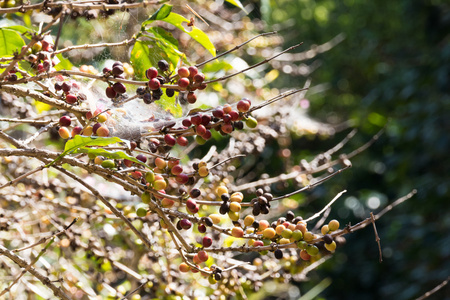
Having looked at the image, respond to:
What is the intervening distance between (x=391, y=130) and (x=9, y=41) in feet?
15.5

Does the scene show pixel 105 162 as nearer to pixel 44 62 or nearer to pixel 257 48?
pixel 44 62

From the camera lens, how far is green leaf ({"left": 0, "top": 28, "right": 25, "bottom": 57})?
1138 millimetres

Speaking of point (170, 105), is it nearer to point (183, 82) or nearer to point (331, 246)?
point (183, 82)

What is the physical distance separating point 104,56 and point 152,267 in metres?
0.85

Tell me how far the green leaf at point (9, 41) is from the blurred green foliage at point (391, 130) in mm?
2000

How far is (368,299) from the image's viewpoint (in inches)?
223

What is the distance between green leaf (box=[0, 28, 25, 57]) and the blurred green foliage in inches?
78.7

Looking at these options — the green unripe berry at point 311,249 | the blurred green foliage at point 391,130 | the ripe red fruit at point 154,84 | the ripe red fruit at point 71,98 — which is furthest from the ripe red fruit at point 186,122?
the blurred green foliage at point 391,130

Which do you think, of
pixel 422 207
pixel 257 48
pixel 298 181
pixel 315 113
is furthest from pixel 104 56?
pixel 315 113

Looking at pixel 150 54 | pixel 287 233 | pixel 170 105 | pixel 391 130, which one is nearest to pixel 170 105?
pixel 170 105

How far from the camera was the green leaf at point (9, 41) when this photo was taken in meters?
1.14

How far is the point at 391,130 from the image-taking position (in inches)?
211

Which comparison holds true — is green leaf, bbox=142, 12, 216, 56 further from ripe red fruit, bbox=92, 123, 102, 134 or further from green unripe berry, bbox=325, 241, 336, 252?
green unripe berry, bbox=325, 241, 336, 252

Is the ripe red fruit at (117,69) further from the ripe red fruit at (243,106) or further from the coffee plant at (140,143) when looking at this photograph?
the ripe red fruit at (243,106)
